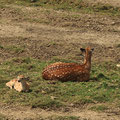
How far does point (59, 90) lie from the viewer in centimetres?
993

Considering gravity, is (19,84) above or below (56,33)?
below

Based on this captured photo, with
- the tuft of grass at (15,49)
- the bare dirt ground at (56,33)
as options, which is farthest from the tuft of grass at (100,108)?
the tuft of grass at (15,49)

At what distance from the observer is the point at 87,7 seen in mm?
15750

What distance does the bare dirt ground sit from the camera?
12.5 metres

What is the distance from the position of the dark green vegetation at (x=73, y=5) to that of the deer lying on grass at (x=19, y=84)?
236 inches

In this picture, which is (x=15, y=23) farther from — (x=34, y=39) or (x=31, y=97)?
(x=31, y=97)

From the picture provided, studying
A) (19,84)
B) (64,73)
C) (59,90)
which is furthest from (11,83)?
(64,73)

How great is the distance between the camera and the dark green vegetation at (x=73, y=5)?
15617 millimetres

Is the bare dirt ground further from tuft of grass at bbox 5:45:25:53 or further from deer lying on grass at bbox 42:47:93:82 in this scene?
deer lying on grass at bbox 42:47:93:82

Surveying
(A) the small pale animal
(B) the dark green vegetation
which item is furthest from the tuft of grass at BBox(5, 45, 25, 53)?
(B) the dark green vegetation

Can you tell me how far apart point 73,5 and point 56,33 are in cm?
220

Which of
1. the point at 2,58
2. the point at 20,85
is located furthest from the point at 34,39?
the point at 20,85

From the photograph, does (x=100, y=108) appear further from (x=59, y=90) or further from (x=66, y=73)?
(x=66, y=73)

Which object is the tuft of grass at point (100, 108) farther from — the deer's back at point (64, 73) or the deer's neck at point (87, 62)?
the deer's neck at point (87, 62)
